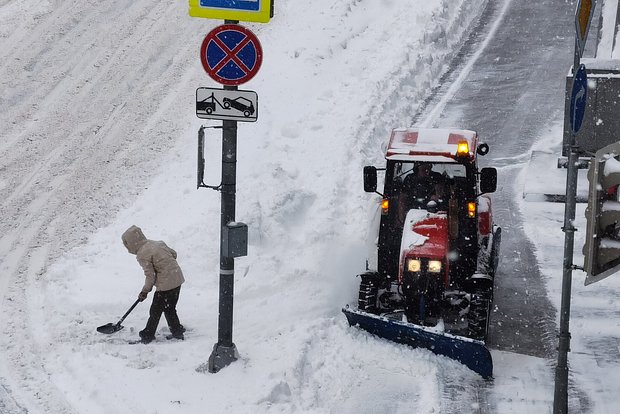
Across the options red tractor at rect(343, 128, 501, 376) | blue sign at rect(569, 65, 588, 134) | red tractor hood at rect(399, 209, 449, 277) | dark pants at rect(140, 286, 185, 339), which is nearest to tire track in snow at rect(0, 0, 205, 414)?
dark pants at rect(140, 286, 185, 339)

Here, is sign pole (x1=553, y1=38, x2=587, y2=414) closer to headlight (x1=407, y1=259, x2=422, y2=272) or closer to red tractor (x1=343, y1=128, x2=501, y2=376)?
red tractor (x1=343, y1=128, x2=501, y2=376)

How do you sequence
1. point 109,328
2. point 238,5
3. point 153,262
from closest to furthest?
1. point 238,5
2. point 153,262
3. point 109,328

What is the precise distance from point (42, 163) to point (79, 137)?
1.28m

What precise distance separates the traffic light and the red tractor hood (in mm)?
3021

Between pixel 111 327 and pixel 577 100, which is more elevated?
pixel 577 100

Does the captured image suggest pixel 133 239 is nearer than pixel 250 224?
Yes

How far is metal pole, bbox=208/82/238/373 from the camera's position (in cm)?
902

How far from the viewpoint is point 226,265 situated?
9133 millimetres

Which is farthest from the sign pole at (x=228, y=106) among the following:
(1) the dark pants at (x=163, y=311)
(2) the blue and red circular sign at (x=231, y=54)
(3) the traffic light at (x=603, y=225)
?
(3) the traffic light at (x=603, y=225)

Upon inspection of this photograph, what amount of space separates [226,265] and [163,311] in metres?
1.34

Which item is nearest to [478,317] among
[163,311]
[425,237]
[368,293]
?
[425,237]

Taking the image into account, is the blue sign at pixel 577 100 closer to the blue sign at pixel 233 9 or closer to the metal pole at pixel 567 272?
the metal pole at pixel 567 272

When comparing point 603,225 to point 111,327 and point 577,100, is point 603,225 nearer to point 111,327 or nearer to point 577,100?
point 577,100

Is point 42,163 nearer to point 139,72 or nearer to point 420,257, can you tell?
point 139,72
